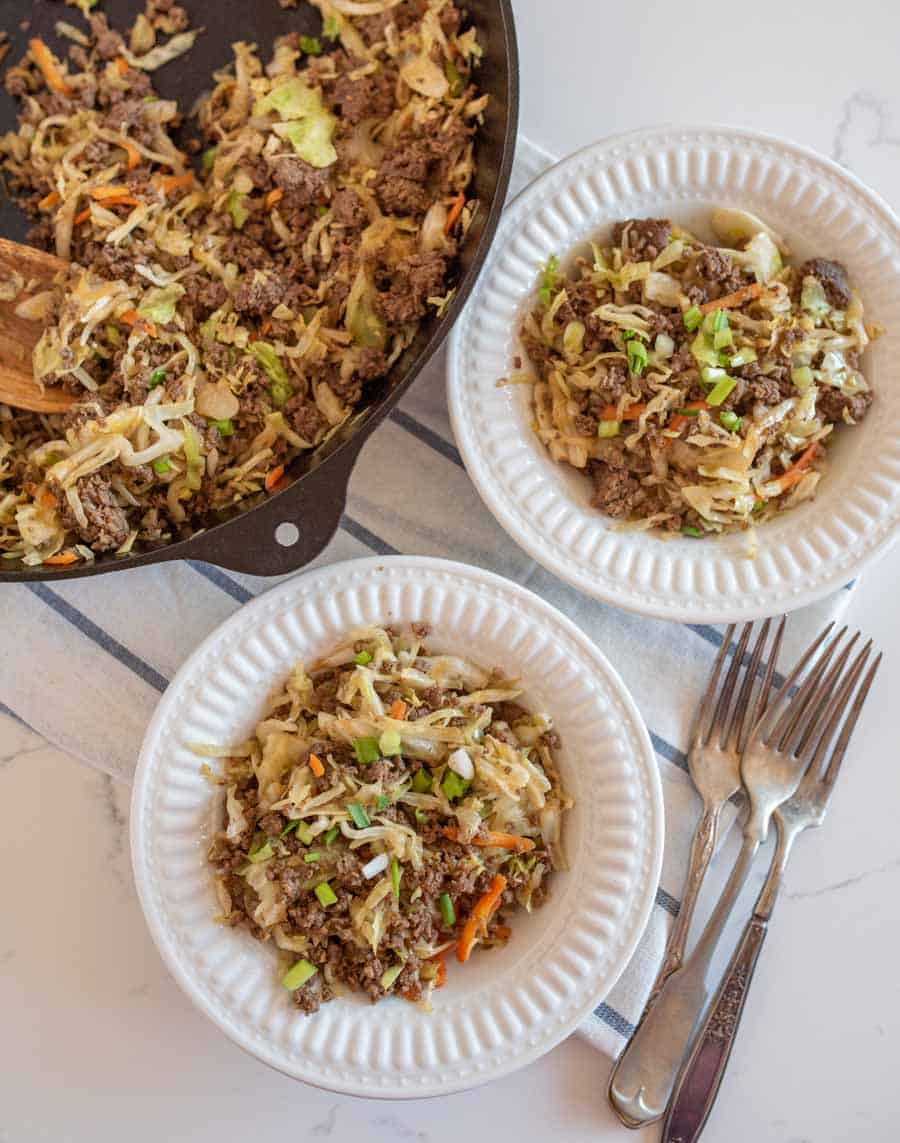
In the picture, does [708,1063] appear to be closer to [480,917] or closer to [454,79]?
[480,917]

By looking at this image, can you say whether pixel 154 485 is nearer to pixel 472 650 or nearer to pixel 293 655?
pixel 293 655

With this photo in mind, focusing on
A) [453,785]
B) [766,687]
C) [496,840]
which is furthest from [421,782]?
[766,687]

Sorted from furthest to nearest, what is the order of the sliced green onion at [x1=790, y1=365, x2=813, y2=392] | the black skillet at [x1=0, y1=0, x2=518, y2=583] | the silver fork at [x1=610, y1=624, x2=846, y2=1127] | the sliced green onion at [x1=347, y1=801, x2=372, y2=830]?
the silver fork at [x1=610, y1=624, x2=846, y2=1127] < the sliced green onion at [x1=790, y1=365, x2=813, y2=392] < the sliced green onion at [x1=347, y1=801, x2=372, y2=830] < the black skillet at [x1=0, y1=0, x2=518, y2=583]

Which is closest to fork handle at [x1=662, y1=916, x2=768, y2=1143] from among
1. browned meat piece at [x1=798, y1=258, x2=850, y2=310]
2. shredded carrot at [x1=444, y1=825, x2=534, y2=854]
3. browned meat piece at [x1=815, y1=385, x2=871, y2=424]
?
shredded carrot at [x1=444, y1=825, x2=534, y2=854]

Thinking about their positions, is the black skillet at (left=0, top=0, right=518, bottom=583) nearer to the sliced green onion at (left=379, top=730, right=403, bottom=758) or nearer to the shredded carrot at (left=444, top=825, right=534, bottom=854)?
the sliced green onion at (left=379, top=730, right=403, bottom=758)

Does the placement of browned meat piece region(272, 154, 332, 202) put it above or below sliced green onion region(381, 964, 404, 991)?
above

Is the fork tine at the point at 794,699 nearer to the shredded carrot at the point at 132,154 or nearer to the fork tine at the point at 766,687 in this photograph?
the fork tine at the point at 766,687
